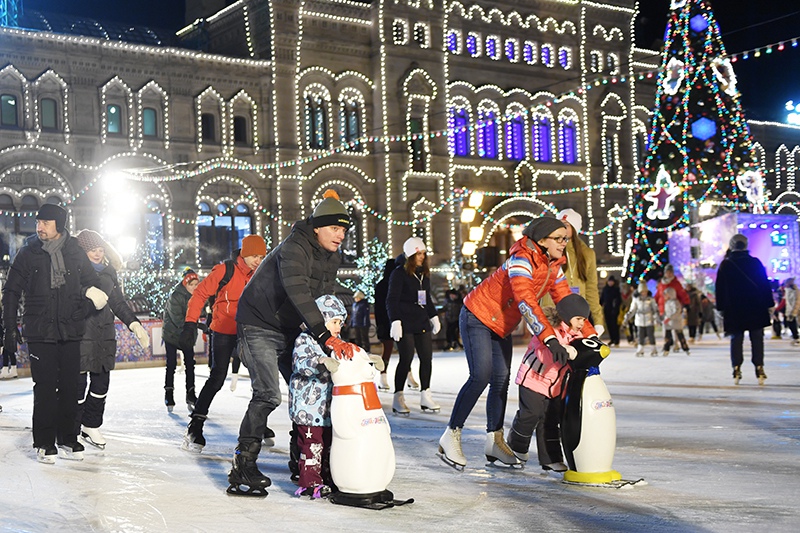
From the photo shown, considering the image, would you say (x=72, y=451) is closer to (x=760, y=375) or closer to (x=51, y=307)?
(x=51, y=307)

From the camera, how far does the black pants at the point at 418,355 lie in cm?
1109

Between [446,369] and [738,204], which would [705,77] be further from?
[446,369]

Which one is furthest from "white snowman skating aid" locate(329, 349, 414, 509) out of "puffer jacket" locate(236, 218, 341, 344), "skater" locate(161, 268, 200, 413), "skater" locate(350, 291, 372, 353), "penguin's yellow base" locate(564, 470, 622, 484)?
"skater" locate(350, 291, 372, 353)

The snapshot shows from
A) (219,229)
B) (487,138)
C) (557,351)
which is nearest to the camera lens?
(557,351)

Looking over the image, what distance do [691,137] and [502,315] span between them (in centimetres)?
2507

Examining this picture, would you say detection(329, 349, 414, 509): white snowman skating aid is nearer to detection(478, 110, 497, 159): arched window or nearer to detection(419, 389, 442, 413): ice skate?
detection(419, 389, 442, 413): ice skate

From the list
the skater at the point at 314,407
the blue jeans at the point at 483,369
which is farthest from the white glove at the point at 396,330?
the skater at the point at 314,407

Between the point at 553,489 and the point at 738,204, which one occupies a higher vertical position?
the point at 738,204

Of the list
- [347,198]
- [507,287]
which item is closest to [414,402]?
[507,287]

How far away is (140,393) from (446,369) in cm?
554

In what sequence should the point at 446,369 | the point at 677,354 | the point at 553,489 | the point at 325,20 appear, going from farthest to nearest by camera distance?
1. the point at 325,20
2. the point at 677,354
3. the point at 446,369
4. the point at 553,489

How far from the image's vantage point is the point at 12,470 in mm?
7316

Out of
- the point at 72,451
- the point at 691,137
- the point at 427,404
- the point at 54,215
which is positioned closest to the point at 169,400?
the point at 427,404

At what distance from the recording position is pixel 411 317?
11141 mm
